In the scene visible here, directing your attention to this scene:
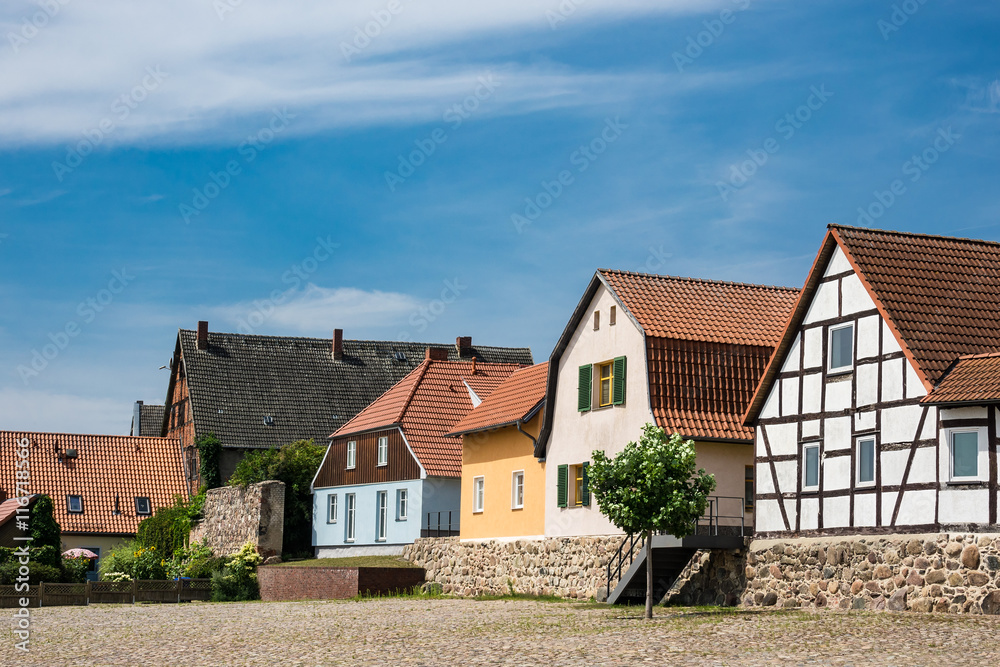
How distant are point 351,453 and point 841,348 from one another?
2853 cm

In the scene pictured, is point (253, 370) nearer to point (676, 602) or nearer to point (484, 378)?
point (484, 378)

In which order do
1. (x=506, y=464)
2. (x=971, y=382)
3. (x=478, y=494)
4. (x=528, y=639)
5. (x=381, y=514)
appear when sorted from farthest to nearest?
(x=381, y=514) < (x=478, y=494) < (x=506, y=464) < (x=971, y=382) < (x=528, y=639)

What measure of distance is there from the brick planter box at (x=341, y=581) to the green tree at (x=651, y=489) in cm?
1602

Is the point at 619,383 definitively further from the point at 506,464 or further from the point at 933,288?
the point at 933,288

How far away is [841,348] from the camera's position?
97.8 ft

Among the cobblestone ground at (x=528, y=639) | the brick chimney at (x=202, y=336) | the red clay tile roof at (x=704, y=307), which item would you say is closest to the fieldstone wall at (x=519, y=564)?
the cobblestone ground at (x=528, y=639)

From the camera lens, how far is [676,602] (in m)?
32.8

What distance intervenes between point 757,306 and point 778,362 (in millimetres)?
6546

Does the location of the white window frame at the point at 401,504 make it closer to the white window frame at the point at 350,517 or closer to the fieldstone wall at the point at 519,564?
the fieldstone wall at the point at 519,564

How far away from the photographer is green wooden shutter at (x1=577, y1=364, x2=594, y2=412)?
37.4m

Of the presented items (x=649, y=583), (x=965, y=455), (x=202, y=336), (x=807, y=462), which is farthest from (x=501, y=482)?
(x=202, y=336)

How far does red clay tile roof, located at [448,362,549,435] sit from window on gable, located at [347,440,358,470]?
30.2 ft

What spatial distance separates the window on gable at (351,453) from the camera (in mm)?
54312

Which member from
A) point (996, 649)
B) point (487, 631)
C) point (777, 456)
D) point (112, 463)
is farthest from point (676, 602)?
point (112, 463)
